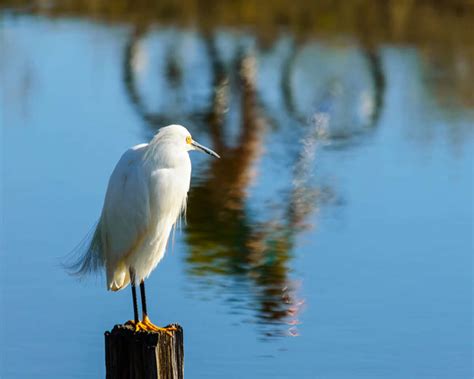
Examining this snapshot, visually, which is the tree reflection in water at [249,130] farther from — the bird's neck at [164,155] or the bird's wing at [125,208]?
the bird's neck at [164,155]

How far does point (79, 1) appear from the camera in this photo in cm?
1834

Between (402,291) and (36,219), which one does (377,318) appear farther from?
(36,219)

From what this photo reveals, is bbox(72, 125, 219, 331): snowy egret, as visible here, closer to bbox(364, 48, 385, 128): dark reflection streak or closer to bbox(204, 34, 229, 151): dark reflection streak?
bbox(204, 34, 229, 151): dark reflection streak

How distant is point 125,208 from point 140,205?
53 mm

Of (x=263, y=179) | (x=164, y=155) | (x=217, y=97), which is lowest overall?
(x=263, y=179)

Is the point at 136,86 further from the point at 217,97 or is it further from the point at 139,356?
the point at 139,356

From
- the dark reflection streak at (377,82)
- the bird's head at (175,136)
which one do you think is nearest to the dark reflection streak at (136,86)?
the dark reflection streak at (377,82)

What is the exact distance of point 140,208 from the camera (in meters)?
4.76

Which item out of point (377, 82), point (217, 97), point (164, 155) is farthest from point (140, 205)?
point (377, 82)

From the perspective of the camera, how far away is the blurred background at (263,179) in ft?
19.8

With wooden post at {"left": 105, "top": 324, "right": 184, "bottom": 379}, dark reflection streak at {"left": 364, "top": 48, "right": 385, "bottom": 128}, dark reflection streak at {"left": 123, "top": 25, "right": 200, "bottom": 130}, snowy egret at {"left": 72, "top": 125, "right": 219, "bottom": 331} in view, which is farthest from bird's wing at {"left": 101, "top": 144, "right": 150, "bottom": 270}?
dark reflection streak at {"left": 364, "top": 48, "right": 385, "bottom": 128}

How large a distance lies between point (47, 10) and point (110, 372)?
45.6ft

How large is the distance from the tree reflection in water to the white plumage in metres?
1.29

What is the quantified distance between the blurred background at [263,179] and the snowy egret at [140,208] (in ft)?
2.47
